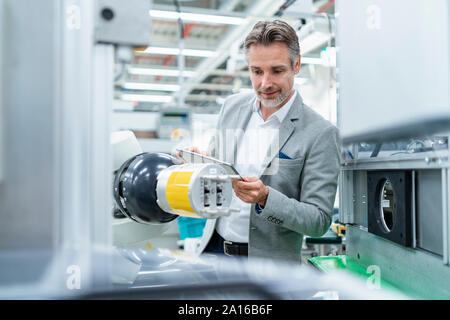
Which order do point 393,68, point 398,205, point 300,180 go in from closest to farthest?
point 393,68, point 398,205, point 300,180

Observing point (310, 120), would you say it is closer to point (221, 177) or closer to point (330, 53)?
point (221, 177)

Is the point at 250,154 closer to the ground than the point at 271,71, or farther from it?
closer to the ground

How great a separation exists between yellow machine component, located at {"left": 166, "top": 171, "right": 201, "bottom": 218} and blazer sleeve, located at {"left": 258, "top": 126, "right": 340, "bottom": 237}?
0.49 metres

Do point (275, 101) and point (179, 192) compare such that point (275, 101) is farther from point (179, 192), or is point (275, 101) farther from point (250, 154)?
point (179, 192)

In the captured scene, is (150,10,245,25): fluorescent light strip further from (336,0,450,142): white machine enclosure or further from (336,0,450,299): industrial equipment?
(336,0,450,142): white machine enclosure

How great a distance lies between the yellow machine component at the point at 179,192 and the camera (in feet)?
2.41

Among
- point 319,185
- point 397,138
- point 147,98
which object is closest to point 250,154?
point 319,185

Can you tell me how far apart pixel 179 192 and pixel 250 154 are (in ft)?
1.99

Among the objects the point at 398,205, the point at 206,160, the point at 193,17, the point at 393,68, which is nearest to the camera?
the point at 393,68

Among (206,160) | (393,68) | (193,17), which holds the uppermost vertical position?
(193,17)

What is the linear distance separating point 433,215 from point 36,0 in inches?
39.9

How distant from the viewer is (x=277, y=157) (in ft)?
4.14

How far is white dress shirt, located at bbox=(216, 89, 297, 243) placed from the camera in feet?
4.28

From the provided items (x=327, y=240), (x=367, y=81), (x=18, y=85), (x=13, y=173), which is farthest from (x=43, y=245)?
(x=327, y=240)
